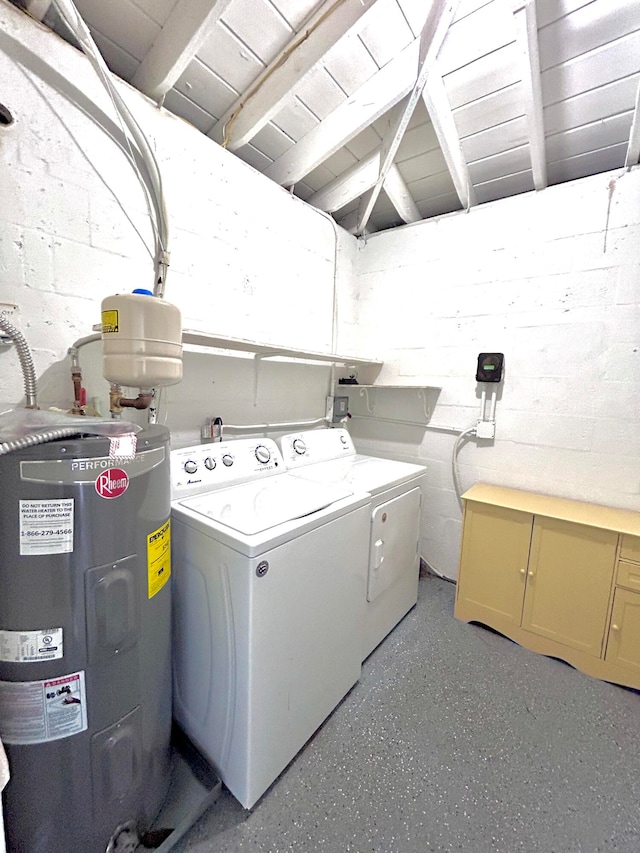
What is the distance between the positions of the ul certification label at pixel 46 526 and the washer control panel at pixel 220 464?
1.78ft

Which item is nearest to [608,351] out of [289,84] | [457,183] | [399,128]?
[457,183]

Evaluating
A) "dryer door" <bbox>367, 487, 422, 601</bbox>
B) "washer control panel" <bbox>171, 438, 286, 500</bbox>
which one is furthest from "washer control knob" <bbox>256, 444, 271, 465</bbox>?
"dryer door" <bbox>367, 487, 422, 601</bbox>

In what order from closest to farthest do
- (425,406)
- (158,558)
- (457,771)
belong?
(158,558)
(457,771)
(425,406)

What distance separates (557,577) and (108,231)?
2597 millimetres

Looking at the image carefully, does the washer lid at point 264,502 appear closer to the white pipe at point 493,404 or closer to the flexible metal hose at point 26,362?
the flexible metal hose at point 26,362

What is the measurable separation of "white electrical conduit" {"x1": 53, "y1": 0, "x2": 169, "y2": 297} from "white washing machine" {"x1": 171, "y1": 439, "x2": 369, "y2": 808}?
82 cm

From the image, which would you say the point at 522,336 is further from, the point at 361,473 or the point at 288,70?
the point at 288,70

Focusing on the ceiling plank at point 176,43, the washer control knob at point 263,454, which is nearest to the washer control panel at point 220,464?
the washer control knob at point 263,454

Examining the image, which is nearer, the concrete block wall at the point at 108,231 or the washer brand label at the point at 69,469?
the washer brand label at the point at 69,469

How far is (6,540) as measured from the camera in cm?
73

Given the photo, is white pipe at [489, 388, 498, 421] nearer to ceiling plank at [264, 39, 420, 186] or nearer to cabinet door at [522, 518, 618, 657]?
cabinet door at [522, 518, 618, 657]

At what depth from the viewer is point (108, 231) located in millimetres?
1381

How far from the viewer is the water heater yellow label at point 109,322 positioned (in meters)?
1.01

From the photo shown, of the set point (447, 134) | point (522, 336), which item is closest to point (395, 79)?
point (447, 134)
